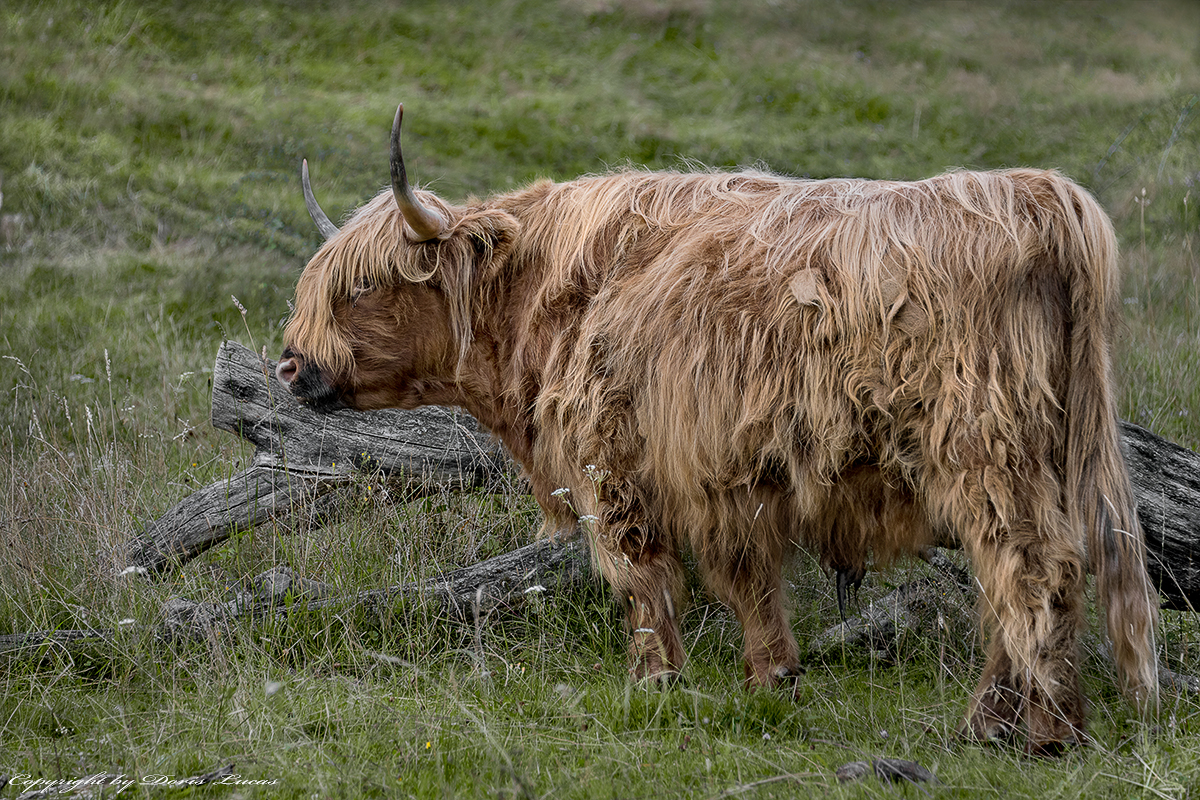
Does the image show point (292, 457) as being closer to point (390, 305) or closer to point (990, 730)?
point (390, 305)

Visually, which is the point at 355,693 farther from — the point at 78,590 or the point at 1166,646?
the point at 1166,646

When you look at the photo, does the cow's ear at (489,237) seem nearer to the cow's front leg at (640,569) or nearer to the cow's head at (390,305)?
the cow's head at (390,305)

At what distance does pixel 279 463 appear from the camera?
14.4ft

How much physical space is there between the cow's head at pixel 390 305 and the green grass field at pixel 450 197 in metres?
0.75

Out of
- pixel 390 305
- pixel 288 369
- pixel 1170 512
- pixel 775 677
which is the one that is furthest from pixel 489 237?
pixel 1170 512

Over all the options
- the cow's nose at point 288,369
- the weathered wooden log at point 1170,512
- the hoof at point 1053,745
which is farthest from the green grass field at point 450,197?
the cow's nose at point 288,369

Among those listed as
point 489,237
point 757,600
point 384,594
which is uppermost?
point 489,237

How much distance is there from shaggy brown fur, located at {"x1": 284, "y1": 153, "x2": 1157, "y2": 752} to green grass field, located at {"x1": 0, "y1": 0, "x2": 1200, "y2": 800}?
0.44m

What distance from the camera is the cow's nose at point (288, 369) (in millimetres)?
4078

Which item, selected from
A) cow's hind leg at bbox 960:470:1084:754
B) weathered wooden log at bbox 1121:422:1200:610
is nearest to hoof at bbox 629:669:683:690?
cow's hind leg at bbox 960:470:1084:754

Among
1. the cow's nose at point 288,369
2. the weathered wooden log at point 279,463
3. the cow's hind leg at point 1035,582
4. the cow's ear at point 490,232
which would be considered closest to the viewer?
the cow's hind leg at point 1035,582

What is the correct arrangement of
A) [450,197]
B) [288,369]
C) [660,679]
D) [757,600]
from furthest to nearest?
[450,197] → [288,369] → [757,600] → [660,679]

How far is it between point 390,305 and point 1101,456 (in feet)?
9.11

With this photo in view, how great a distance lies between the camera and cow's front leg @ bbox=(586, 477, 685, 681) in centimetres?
364
